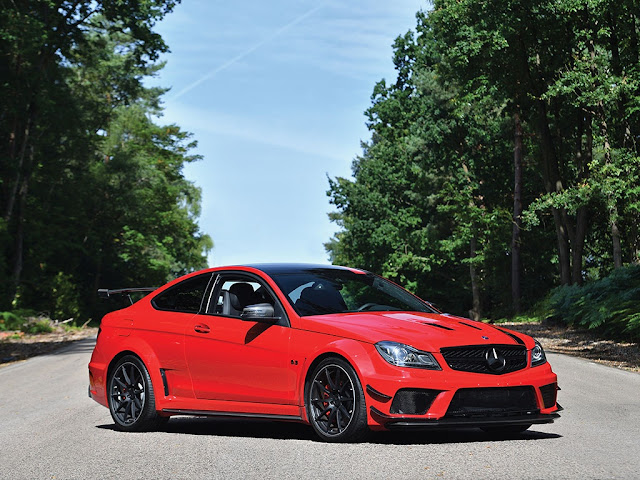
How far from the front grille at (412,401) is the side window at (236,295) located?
1.76 meters

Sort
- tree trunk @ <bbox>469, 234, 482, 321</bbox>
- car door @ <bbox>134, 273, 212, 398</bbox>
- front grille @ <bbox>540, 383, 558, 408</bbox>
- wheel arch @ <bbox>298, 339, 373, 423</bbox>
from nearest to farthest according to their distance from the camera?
wheel arch @ <bbox>298, 339, 373, 423</bbox>, front grille @ <bbox>540, 383, 558, 408</bbox>, car door @ <bbox>134, 273, 212, 398</bbox>, tree trunk @ <bbox>469, 234, 482, 321</bbox>

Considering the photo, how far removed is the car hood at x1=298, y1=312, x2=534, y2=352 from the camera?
24.2 feet

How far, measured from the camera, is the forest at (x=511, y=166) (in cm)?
2841

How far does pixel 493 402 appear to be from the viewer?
7.38 metres

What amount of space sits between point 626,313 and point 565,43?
12.4 metres

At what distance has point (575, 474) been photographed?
6176 mm

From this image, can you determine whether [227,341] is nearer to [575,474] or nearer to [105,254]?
[575,474]

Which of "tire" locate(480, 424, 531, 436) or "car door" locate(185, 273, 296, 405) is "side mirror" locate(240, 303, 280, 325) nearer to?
"car door" locate(185, 273, 296, 405)

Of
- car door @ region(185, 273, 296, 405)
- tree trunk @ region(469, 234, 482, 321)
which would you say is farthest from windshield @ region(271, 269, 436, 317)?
tree trunk @ region(469, 234, 482, 321)

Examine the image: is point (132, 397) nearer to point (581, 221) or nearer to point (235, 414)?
point (235, 414)

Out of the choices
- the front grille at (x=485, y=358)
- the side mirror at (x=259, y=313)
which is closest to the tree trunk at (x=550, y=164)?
the front grille at (x=485, y=358)

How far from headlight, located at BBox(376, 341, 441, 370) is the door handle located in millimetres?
2039

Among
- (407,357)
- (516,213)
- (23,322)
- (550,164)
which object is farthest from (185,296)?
(516,213)

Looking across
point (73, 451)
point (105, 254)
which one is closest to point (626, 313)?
point (73, 451)
